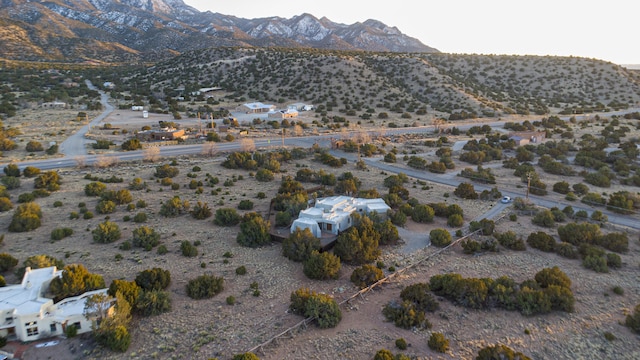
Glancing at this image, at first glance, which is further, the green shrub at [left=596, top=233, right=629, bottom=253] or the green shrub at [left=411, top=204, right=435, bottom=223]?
the green shrub at [left=411, top=204, right=435, bottom=223]

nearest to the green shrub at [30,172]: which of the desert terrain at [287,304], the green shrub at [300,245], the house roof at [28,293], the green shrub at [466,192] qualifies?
the desert terrain at [287,304]


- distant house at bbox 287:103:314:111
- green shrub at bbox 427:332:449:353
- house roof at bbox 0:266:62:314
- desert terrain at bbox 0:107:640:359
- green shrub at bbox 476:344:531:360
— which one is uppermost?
distant house at bbox 287:103:314:111

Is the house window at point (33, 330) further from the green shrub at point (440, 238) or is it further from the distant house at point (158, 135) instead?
the distant house at point (158, 135)

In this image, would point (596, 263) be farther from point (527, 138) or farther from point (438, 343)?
point (527, 138)

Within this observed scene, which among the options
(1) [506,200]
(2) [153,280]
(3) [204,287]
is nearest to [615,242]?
(1) [506,200]

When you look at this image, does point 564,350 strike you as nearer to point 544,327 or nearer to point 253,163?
point 544,327

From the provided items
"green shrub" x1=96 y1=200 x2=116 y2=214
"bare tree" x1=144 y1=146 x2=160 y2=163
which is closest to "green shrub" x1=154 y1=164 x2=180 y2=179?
"bare tree" x1=144 y1=146 x2=160 y2=163

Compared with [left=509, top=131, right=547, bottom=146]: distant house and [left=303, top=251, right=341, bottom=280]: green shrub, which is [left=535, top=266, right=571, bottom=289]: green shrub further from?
[left=509, top=131, right=547, bottom=146]: distant house
